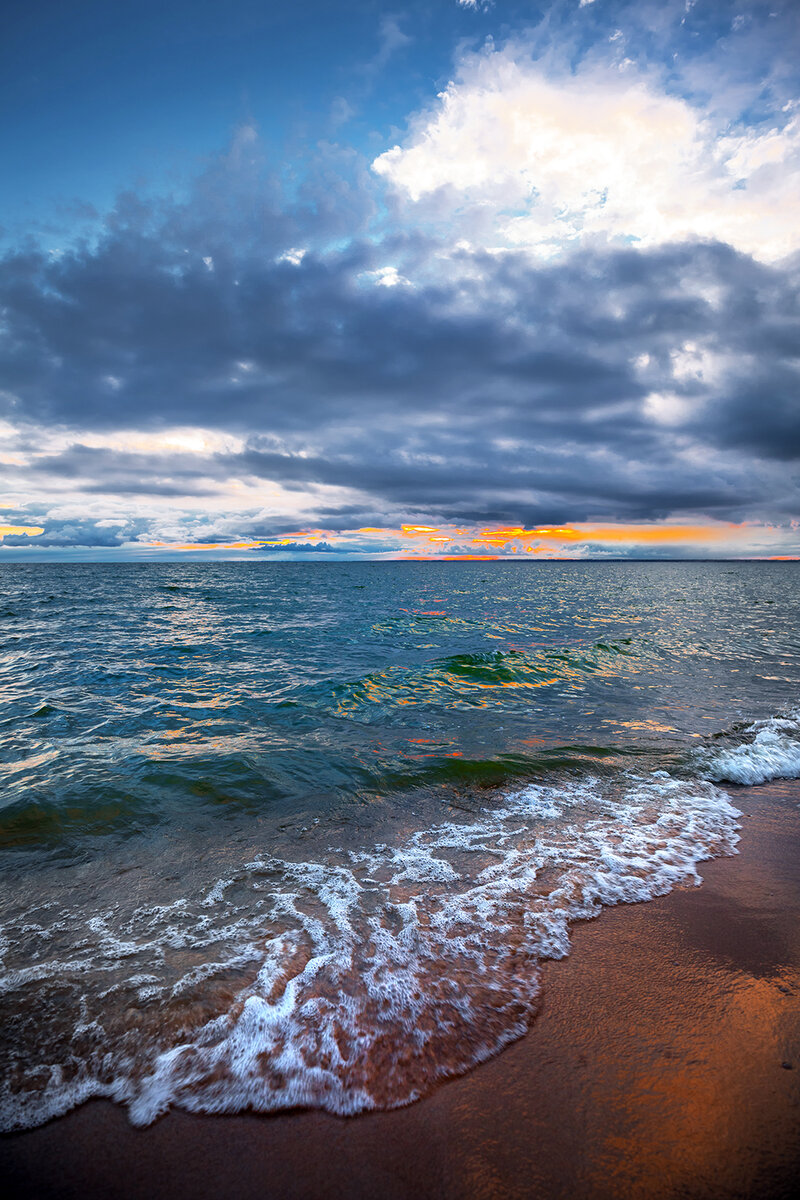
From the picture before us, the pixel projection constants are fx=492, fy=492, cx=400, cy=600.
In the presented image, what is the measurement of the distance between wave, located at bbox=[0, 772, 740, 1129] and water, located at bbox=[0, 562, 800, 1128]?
20 mm

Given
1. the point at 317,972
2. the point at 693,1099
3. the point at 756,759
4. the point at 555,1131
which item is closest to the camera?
the point at 555,1131

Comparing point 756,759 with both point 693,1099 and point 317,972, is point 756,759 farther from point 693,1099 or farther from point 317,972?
point 317,972

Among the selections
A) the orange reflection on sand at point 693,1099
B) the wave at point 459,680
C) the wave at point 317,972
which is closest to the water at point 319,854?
the wave at point 317,972

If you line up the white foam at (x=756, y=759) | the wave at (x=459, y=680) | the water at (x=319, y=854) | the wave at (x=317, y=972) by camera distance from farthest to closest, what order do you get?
1. the wave at (x=459, y=680)
2. the white foam at (x=756, y=759)
3. the water at (x=319, y=854)
4. the wave at (x=317, y=972)

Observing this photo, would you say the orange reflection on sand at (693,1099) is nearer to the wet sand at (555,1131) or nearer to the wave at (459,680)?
the wet sand at (555,1131)

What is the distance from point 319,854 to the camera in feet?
19.3

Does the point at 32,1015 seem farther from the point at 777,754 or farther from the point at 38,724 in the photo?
the point at 777,754

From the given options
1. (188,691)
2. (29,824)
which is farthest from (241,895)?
(188,691)

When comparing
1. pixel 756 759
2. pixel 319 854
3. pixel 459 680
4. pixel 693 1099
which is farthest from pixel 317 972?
pixel 459 680

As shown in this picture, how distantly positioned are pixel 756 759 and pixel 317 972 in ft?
27.5

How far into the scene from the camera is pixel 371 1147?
2666 millimetres

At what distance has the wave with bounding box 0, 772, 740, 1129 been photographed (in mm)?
3094

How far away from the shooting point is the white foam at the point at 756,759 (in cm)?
822

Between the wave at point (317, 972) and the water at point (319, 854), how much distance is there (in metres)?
0.02
